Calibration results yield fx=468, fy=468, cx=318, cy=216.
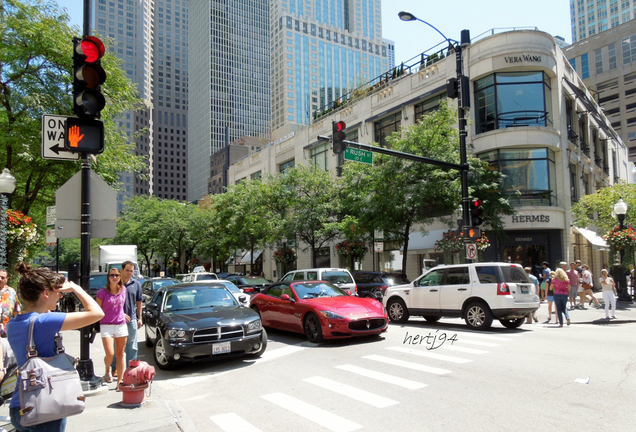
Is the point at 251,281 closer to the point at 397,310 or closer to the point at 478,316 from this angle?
the point at 397,310

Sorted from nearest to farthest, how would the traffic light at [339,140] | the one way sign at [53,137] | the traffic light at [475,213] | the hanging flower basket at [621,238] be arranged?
the one way sign at [53,137] < the traffic light at [339,140] < the traffic light at [475,213] < the hanging flower basket at [621,238]

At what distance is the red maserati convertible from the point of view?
1050cm

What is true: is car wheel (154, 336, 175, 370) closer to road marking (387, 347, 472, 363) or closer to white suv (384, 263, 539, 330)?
road marking (387, 347, 472, 363)

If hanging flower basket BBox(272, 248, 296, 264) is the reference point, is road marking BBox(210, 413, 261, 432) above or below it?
below

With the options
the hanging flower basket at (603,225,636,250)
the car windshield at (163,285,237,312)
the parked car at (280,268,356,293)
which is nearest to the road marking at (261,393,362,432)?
the car windshield at (163,285,237,312)

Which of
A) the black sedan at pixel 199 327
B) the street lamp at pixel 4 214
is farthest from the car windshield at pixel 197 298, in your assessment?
the street lamp at pixel 4 214

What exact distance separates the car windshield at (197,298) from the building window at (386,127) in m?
23.6

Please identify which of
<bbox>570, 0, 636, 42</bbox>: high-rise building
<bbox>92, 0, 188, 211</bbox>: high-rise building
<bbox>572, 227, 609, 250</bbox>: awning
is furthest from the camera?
<bbox>92, 0, 188, 211</bbox>: high-rise building

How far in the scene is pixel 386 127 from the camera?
32906mm

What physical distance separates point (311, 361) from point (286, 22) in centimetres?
15993

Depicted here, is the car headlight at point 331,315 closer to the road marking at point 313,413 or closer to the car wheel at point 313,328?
the car wheel at point 313,328

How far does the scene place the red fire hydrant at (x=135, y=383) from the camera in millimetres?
5777

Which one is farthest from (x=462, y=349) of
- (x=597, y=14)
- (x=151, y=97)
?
(x=151, y=97)

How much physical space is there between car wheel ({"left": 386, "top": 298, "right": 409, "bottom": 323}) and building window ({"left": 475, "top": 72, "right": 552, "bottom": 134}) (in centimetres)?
1507
